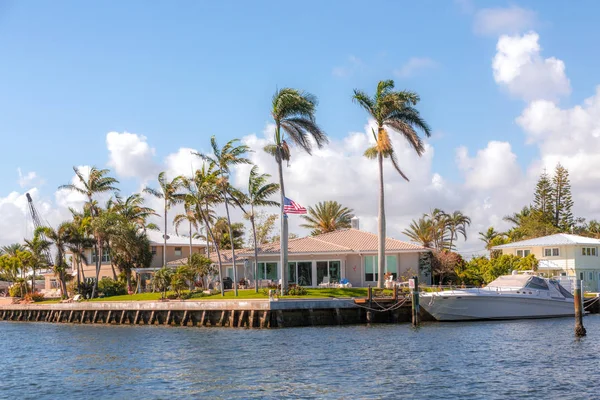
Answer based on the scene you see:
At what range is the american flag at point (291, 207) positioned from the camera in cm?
4988

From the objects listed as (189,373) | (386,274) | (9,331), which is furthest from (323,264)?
(189,373)

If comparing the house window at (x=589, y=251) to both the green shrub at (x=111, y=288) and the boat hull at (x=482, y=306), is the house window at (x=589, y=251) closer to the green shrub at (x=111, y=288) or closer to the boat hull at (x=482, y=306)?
the boat hull at (x=482, y=306)

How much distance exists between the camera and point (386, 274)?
192 feet

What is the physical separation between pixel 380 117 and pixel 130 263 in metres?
31.7

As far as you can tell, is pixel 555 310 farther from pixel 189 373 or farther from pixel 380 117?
pixel 189 373

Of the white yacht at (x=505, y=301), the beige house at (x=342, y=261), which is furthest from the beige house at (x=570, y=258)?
the white yacht at (x=505, y=301)

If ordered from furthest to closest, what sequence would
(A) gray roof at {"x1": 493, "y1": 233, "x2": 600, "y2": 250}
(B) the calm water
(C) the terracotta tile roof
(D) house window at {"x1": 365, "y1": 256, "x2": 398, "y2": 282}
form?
(A) gray roof at {"x1": 493, "y1": 233, "x2": 600, "y2": 250}, (D) house window at {"x1": 365, "y1": 256, "x2": 398, "y2": 282}, (C) the terracotta tile roof, (B) the calm water

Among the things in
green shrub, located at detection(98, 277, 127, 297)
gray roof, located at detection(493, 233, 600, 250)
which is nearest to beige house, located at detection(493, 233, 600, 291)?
gray roof, located at detection(493, 233, 600, 250)

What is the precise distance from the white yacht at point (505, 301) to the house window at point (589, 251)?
26.4 m

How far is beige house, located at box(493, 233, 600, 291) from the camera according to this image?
234 ft

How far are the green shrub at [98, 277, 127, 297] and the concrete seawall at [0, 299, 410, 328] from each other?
14.0m

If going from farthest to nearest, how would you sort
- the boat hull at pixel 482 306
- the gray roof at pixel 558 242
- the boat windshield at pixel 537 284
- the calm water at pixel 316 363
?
the gray roof at pixel 558 242 → the boat windshield at pixel 537 284 → the boat hull at pixel 482 306 → the calm water at pixel 316 363

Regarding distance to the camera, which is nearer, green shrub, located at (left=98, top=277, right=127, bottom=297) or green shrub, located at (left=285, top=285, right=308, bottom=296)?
green shrub, located at (left=285, top=285, right=308, bottom=296)

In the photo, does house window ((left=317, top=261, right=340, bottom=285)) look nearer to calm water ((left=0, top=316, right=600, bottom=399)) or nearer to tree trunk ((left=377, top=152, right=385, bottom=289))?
tree trunk ((left=377, top=152, right=385, bottom=289))
